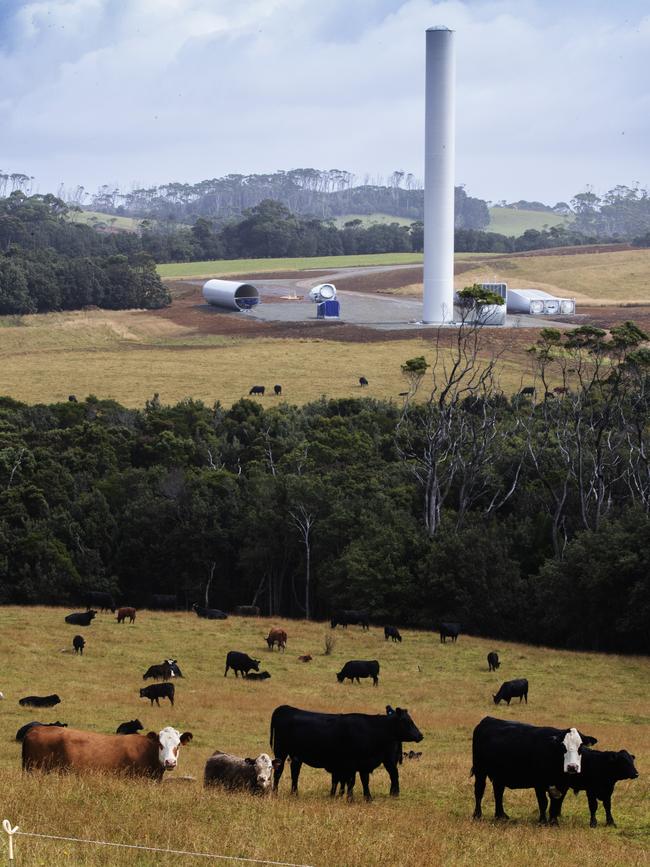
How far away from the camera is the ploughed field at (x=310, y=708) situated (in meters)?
13.5

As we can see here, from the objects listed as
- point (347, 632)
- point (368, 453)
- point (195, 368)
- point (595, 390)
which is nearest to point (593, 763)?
point (347, 632)

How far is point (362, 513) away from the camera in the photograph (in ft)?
194

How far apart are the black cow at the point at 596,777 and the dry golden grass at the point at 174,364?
2758 inches

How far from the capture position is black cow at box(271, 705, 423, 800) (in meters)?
16.8

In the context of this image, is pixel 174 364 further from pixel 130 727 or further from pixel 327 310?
pixel 130 727

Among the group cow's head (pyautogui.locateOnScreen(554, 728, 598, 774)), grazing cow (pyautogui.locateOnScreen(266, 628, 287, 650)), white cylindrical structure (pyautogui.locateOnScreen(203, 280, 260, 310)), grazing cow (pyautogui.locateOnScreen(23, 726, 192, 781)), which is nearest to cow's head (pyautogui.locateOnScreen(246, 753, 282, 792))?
grazing cow (pyautogui.locateOnScreen(23, 726, 192, 781))

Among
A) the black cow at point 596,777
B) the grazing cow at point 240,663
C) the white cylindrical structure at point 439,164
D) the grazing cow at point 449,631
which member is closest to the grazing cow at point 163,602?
the grazing cow at point 449,631

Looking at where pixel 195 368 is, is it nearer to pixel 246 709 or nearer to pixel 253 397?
pixel 253 397

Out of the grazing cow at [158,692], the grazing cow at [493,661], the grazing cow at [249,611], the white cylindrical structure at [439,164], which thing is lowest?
the grazing cow at [249,611]

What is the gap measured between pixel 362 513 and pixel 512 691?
85.3ft

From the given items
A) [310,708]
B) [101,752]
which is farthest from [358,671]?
[101,752]

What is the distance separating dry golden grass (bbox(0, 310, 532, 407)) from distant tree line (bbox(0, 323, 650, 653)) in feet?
40.2

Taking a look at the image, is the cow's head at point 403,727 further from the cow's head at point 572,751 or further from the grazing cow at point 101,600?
the grazing cow at point 101,600

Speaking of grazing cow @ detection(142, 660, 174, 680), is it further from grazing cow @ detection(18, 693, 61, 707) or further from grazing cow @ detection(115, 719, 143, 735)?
grazing cow @ detection(115, 719, 143, 735)
